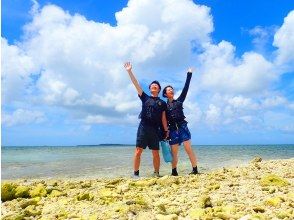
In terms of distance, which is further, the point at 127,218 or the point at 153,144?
the point at 153,144

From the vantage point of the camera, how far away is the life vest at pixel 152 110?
10.4 meters

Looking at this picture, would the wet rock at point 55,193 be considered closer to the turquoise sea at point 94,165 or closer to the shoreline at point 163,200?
the shoreline at point 163,200

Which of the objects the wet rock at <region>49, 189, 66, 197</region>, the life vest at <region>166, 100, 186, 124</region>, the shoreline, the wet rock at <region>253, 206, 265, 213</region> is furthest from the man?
the wet rock at <region>253, 206, 265, 213</region>

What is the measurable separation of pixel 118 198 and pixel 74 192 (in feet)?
4.97

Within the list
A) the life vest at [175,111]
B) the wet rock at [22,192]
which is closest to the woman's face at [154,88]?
the life vest at [175,111]

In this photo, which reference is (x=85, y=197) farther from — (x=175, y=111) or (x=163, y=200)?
(x=175, y=111)

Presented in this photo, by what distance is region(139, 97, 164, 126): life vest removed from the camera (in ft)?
34.0

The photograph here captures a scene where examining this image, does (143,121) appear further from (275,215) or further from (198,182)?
(275,215)

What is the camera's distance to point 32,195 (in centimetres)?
803

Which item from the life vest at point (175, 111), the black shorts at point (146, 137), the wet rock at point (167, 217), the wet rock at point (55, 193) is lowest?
the wet rock at point (167, 217)

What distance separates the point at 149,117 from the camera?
34.3 feet

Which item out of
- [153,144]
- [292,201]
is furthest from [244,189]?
[153,144]

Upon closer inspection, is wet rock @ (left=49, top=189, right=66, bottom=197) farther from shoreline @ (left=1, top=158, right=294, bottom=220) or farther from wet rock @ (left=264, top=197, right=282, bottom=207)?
wet rock @ (left=264, top=197, right=282, bottom=207)

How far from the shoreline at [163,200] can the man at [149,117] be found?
5.29 feet
